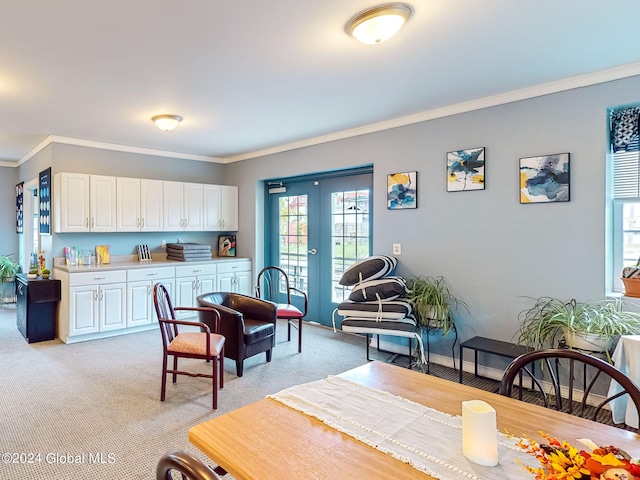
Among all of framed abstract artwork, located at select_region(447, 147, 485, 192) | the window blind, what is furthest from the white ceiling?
framed abstract artwork, located at select_region(447, 147, 485, 192)

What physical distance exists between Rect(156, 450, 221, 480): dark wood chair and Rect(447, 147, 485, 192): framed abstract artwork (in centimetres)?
333

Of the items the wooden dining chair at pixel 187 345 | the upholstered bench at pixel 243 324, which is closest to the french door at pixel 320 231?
the upholstered bench at pixel 243 324

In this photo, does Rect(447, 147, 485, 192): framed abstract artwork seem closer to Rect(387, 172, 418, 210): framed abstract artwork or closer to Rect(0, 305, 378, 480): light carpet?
Rect(387, 172, 418, 210): framed abstract artwork

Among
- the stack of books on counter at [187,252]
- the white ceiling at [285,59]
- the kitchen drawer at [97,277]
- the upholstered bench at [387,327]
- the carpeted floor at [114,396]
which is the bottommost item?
the carpeted floor at [114,396]

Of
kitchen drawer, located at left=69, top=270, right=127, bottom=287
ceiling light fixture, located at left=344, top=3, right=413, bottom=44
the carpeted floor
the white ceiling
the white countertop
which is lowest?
the carpeted floor

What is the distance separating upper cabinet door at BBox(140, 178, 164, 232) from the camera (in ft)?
17.1

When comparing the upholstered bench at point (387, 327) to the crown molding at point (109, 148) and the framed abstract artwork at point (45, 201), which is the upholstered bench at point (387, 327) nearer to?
the crown molding at point (109, 148)

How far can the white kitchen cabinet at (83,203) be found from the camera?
458 cm

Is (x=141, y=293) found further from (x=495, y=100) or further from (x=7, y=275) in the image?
(x=495, y=100)

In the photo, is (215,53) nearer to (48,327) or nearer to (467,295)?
(467,295)

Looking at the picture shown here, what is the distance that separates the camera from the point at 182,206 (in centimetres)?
561

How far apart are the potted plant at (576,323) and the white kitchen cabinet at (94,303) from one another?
14.3ft

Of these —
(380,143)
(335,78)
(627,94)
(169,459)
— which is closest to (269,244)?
(380,143)

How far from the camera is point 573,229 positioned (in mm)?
3004
